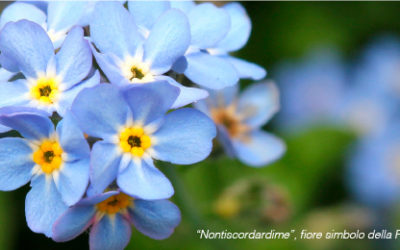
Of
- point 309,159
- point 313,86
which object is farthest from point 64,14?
point 313,86

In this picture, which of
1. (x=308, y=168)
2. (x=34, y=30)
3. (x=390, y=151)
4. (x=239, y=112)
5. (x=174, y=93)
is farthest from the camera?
(x=390, y=151)

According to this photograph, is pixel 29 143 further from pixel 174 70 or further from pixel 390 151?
pixel 390 151

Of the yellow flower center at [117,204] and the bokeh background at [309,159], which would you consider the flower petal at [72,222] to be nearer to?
the yellow flower center at [117,204]

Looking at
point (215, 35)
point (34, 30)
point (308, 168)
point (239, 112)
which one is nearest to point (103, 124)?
point (34, 30)

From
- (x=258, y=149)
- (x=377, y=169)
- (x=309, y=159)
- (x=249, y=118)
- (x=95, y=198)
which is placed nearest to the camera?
(x=95, y=198)

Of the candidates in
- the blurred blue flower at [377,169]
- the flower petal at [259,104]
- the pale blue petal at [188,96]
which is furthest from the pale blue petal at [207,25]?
the blurred blue flower at [377,169]

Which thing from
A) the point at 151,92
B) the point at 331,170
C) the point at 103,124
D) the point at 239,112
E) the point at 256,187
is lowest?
the point at 331,170

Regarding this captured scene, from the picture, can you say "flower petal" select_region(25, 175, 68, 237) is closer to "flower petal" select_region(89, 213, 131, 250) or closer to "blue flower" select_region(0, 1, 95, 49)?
"flower petal" select_region(89, 213, 131, 250)

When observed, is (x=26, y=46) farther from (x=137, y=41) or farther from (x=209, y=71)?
(x=209, y=71)
